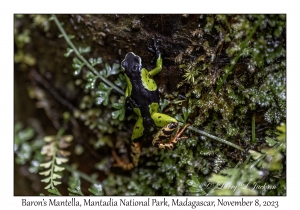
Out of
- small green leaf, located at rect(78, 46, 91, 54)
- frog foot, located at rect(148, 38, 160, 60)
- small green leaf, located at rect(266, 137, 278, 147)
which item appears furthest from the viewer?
small green leaf, located at rect(78, 46, 91, 54)

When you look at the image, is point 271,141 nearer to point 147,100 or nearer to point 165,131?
point 165,131

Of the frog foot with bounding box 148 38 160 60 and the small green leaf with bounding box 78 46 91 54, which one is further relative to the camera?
the small green leaf with bounding box 78 46 91 54

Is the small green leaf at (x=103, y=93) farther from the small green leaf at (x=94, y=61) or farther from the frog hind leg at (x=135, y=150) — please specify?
the frog hind leg at (x=135, y=150)

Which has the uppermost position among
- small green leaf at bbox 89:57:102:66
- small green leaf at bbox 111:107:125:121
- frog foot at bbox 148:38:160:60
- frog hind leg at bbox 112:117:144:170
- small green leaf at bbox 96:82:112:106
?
frog foot at bbox 148:38:160:60

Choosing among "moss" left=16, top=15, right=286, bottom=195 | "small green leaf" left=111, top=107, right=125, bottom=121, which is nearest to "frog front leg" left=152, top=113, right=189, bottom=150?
"moss" left=16, top=15, right=286, bottom=195

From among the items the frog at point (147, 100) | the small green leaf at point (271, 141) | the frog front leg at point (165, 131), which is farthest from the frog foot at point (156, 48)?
the small green leaf at point (271, 141)

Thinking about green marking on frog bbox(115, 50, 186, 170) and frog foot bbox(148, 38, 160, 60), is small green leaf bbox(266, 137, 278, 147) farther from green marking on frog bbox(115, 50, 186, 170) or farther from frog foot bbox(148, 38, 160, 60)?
frog foot bbox(148, 38, 160, 60)

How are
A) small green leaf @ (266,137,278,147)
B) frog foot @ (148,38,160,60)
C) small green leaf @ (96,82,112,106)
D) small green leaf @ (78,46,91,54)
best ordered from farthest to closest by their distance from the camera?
small green leaf @ (78,46,91,54) < small green leaf @ (96,82,112,106) < frog foot @ (148,38,160,60) < small green leaf @ (266,137,278,147)

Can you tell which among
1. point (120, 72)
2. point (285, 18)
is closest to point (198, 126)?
point (120, 72)

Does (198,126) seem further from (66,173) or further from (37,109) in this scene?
(37,109)
